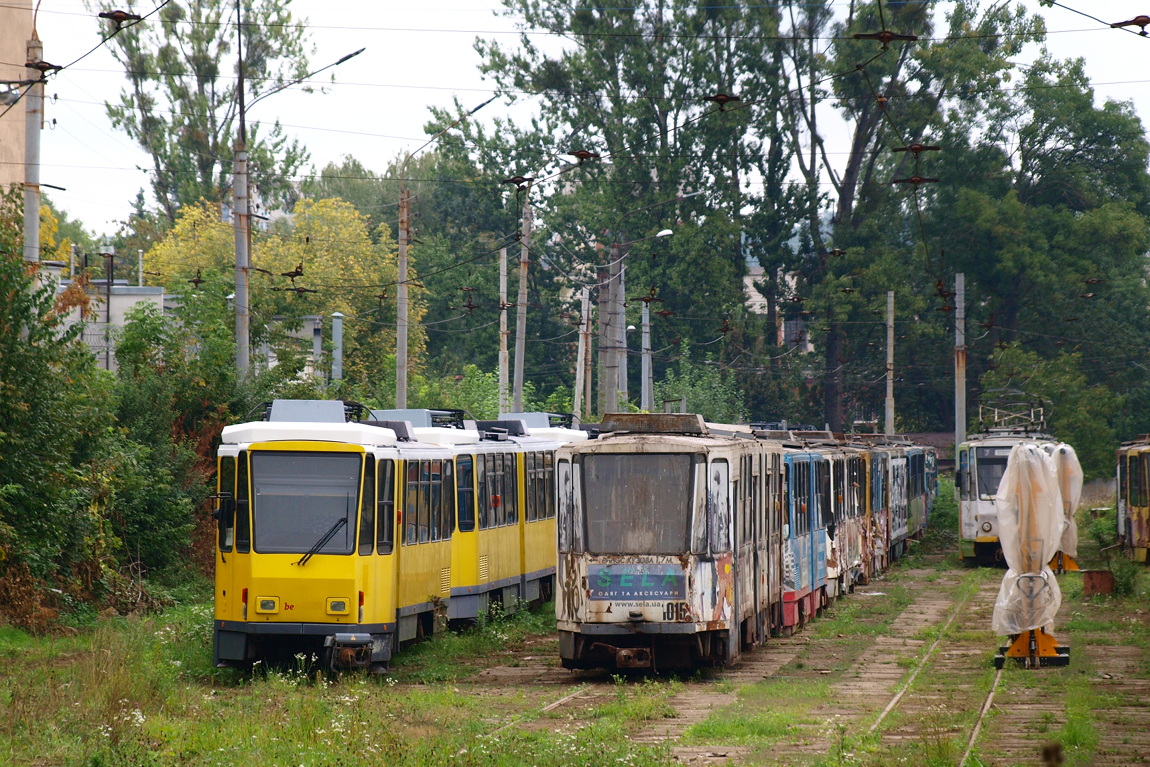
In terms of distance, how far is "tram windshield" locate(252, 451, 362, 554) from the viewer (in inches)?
597

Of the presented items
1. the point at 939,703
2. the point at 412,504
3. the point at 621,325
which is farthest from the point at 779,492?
the point at 621,325

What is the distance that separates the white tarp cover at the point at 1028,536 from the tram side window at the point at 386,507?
6461 millimetres

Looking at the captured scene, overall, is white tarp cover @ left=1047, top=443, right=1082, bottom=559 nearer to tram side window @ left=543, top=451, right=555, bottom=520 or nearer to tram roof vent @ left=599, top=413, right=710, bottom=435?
tram roof vent @ left=599, top=413, right=710, bottom=435

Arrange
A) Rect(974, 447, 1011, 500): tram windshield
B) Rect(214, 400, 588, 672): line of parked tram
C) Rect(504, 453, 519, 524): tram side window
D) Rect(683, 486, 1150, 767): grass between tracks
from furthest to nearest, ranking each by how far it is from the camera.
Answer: Rect(974, 447, 1011, 500): tram windshield, Rect(504, 453, 519, 524): tram side window, Rect(214, 400, 588, 672): line of parked tram, Rect(683, 486, 1150, 767): grass between tracks

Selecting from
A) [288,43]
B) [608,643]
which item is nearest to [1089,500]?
[288,43]

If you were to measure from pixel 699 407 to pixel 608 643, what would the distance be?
124 ft

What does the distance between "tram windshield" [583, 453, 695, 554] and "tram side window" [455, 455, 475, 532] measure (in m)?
3.98

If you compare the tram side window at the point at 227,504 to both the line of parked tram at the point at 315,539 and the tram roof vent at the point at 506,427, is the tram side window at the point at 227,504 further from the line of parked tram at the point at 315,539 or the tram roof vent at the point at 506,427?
the tram roof vent at the point at 506,427

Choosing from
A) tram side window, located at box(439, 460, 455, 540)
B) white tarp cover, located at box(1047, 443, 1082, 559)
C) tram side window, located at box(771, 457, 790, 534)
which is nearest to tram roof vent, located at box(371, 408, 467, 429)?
tram side window, located at box(439, 460, 455, 540)

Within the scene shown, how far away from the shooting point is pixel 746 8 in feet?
191

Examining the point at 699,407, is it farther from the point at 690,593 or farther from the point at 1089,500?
the point at 690,593

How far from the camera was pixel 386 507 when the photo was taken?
15633 millimetres

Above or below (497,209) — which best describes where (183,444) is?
below

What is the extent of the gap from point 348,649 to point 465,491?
4.72 meters
